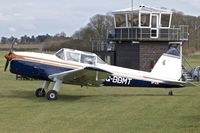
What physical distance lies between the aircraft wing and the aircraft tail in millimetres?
3808

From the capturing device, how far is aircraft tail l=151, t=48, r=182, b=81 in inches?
875

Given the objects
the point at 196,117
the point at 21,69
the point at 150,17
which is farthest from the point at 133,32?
the point at 196,117

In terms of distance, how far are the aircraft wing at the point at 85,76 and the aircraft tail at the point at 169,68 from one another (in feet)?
12.5

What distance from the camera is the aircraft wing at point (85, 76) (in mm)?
18438

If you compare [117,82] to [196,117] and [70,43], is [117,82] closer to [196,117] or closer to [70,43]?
[196,117]

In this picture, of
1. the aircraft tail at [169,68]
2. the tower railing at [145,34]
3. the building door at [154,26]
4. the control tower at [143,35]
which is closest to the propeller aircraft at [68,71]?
the aircraft tail at [169,68]

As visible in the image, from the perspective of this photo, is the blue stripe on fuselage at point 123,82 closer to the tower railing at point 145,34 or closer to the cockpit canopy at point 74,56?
the cockpit canopy at point 74,56

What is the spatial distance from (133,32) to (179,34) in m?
4.36

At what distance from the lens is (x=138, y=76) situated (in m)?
21.4

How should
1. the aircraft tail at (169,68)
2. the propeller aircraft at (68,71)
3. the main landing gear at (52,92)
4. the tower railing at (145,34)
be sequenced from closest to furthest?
the main landing gear at (52,92) < the propeller aircraft at (68,71) < the aircraft tail at (169,68) < the tower railing at (145,34)

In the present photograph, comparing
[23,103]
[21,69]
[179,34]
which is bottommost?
[23,103]

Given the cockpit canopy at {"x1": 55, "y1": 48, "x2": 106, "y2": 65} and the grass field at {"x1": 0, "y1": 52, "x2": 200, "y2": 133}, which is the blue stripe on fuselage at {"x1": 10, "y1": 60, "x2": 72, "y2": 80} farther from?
the grass field at {"x1": 0, "y1": 52, "x2": 200, "y2": 133}

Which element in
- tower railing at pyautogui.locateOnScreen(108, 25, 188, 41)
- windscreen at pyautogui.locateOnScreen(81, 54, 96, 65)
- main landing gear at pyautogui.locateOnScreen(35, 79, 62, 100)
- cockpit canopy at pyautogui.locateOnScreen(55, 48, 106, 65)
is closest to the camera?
main landing gear at pyautogui.locateOnScreen(35, 79, 62, 100)

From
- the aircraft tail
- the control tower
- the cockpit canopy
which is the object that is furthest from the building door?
the cockpit canopy
